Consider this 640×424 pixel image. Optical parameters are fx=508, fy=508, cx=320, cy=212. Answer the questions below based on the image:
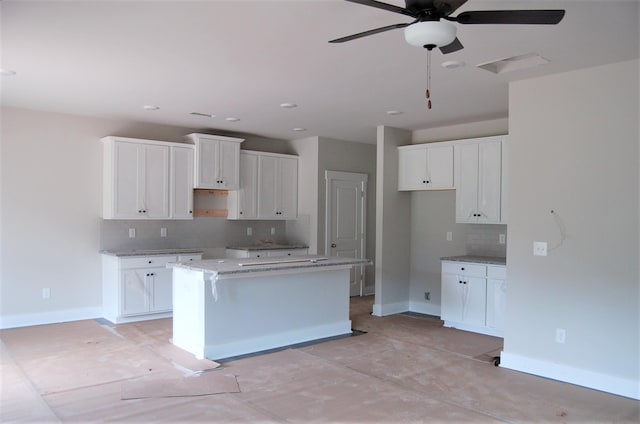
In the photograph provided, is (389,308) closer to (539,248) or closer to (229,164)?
(539,248)

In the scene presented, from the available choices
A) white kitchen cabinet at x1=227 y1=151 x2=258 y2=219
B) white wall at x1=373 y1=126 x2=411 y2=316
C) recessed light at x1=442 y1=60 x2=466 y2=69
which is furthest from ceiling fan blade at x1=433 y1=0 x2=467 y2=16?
white kitchen cabinet at x1=227 y1=151 x2=258 y2=219

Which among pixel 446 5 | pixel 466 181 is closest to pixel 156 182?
pixel 466 181

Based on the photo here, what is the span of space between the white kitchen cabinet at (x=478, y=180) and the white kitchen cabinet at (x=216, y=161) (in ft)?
9.67

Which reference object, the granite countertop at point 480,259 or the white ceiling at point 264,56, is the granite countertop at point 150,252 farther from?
the granite countertop at point 480,259

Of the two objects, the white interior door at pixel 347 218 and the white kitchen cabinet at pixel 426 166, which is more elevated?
the white kitchen cabinet at pixel 426 166

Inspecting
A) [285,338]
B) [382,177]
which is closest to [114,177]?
[285,338]

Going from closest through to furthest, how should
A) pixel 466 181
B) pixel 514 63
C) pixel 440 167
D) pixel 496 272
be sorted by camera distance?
pixel 514 63 → pixel 496 272 → pixel 466 181 → pixel 440 167

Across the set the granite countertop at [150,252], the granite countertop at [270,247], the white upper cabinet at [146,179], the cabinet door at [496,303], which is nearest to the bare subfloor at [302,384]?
the cabinet door at [496,303]

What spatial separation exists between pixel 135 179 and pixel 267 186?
197 centimetres

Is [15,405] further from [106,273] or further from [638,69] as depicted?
[638,69]

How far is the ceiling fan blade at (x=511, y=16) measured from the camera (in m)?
2.29

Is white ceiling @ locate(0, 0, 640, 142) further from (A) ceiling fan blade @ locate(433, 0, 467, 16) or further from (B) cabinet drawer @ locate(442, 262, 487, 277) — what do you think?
(B) cabinet drawer @ locate(442, 262, 487, 277)

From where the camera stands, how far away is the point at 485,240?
6.27m

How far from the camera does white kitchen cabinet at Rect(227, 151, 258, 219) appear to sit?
23.6 ft
